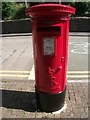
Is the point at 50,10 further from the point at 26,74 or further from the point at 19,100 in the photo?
the point at 26,74

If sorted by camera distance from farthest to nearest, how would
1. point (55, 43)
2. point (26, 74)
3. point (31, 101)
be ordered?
1. point (26, 74)
2. point (31, 101)
3. point (55, 43)

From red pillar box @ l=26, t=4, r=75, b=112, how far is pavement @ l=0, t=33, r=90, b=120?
0.63 feet

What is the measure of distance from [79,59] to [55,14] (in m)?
5.03

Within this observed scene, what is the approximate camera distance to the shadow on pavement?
474cm

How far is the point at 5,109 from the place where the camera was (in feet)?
15.3

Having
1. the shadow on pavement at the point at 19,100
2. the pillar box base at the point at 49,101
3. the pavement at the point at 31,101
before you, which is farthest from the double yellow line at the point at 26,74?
the pillar box base at the point at 49,101

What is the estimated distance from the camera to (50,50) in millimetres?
4199

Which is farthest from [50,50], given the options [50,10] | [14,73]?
[14,73]

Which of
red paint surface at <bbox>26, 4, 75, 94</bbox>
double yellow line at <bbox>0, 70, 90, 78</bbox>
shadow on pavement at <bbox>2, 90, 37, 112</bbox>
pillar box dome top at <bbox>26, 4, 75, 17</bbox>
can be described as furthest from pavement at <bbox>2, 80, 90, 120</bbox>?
pillar box dome top at <bbox>26, 4, 75, 17</bbox>

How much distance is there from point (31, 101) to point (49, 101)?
62cm

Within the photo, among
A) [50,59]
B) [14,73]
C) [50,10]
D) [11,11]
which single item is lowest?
[14,73]

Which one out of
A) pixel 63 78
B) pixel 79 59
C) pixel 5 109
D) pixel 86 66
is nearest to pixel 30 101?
pixel 5 109

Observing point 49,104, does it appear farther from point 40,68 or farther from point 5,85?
point 5,85

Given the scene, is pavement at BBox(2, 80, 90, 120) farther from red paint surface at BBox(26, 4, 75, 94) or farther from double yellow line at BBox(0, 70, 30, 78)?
double yellow line at BBox(0, 70, 30, 78)
